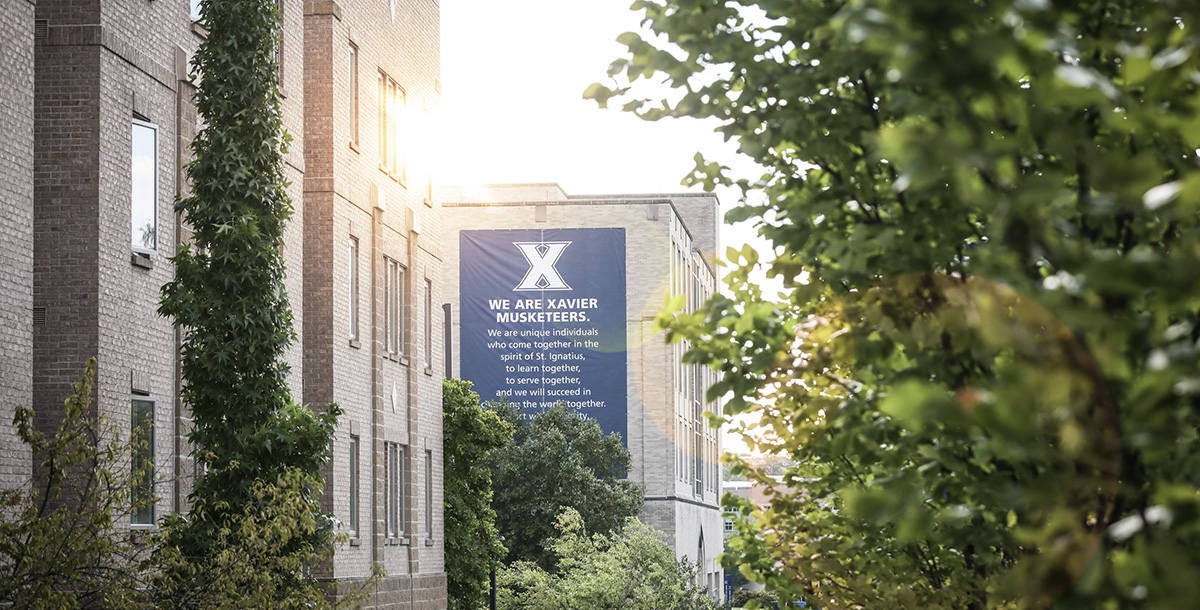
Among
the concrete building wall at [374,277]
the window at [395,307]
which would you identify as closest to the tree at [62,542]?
the concrete building wall at [374,277]

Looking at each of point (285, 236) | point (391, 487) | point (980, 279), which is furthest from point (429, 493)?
point (980, 279)

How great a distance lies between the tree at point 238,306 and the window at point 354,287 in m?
11.1

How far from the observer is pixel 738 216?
7074 mm

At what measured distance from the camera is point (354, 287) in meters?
29.7

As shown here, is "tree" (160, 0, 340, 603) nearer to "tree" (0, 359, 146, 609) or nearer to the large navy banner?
"tree" (0, 359, 146, 609)

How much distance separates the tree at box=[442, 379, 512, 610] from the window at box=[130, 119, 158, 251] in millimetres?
20017

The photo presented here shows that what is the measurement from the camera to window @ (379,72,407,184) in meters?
32.1

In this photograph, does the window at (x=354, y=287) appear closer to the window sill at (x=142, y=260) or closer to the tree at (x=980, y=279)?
the window sill at (x=142, y=260)

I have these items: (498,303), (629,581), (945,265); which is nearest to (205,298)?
(945,265)

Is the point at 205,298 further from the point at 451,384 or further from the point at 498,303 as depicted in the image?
the point at 498,303

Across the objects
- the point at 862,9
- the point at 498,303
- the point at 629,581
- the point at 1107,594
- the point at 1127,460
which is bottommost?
the point at 629,581

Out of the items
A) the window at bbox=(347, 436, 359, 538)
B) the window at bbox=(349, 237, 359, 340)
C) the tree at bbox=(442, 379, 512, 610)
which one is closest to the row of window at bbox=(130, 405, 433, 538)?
the window at bbox=(347, 436, 359, 538)

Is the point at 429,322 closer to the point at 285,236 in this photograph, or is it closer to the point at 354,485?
the point at 354,485

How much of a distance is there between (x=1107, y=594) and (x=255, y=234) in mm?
15545
